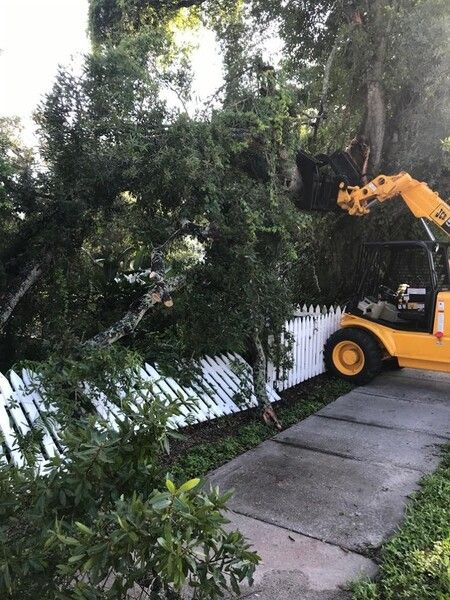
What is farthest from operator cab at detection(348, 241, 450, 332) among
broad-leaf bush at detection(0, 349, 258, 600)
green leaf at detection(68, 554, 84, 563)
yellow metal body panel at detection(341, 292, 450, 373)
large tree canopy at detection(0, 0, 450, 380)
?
green leaf at detection(68, 554, 84, 563)

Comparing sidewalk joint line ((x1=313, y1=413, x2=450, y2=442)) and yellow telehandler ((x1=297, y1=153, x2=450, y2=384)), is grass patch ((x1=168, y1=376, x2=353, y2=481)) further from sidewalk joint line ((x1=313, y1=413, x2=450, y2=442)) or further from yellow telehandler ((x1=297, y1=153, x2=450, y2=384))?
yellow telehandler ((x1=297, y1=153, x2=450, y2=384))

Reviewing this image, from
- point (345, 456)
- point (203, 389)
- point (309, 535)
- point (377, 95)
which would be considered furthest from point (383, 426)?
point (377, 95)

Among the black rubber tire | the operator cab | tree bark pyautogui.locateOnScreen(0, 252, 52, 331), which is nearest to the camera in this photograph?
tree bark pyautogui.locateOnScreen(0, 252, 52, 331)

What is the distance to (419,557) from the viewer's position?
2.98 metres

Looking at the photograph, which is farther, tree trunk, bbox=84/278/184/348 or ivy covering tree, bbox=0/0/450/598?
tree trunk, bbox=84/278/184/348

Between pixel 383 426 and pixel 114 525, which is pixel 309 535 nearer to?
pixel 114 525

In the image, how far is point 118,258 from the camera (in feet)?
22.4

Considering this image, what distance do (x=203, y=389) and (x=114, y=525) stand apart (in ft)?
13.0

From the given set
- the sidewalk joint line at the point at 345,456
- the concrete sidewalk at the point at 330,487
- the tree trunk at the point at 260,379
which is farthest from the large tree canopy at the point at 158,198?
the concrete sidewalk at the point at 330,487

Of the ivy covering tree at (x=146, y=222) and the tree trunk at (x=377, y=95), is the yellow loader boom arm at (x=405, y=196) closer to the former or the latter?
the ivy covering tree at (x=146, y=222)

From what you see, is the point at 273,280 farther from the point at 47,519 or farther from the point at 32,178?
the point at 47,519

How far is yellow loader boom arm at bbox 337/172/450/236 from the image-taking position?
22.4 ft

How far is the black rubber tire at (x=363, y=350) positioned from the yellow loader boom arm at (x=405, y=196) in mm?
1877

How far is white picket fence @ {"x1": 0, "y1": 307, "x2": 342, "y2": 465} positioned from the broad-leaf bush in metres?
0.23
